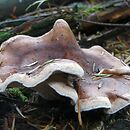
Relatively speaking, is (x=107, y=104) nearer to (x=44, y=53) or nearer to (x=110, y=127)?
(x=110, y=127)

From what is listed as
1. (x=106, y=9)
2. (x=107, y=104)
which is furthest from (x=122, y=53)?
(x=107, y=104)

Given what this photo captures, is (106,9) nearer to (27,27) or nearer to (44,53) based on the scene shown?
(27,27)

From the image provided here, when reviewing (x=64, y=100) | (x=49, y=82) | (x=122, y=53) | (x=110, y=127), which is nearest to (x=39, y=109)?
(x=64, y=100)

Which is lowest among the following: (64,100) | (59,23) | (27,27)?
(64,100)

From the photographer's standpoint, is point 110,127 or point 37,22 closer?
point 110,127

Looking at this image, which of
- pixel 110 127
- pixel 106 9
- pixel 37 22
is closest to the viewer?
pixel 110 127

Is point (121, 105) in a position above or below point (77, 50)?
below

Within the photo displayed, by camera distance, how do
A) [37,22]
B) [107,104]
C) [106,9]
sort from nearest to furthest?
[107,104], [37,22], [106,9]
